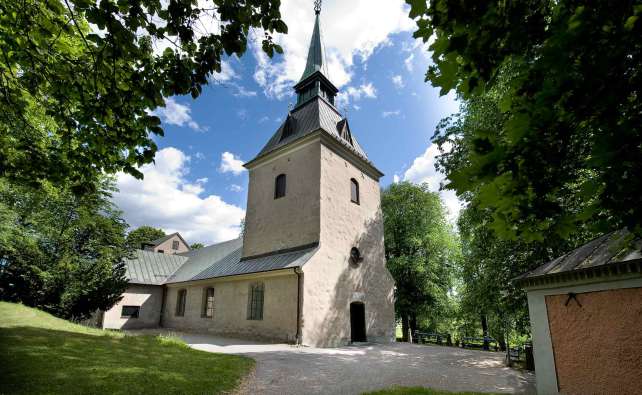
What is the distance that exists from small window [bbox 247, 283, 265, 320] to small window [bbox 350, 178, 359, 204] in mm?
6784

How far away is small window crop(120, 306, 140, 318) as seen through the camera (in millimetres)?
20242

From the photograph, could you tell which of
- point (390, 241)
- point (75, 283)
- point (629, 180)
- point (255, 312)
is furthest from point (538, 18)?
point (390, 241)

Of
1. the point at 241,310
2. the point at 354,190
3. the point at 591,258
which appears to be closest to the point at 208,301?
the point at 241,310

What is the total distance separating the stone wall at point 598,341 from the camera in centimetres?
512

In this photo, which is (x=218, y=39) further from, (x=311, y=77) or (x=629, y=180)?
(x=311, y=77)

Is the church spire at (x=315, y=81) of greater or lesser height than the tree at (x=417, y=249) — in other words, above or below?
above

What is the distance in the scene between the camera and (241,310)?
15.1 m

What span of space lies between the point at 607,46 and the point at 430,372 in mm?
8704

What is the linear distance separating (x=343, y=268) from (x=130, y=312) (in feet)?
50.1

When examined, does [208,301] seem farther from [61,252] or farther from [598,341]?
[598,341]

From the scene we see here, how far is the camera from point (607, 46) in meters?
1.84

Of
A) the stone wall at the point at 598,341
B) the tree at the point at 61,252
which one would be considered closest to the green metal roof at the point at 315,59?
the tree at the point at 61,252

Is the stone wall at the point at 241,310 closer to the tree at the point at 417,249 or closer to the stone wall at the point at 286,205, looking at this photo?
the stone wall at the point at 286,205

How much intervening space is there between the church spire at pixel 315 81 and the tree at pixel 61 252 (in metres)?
12.5
